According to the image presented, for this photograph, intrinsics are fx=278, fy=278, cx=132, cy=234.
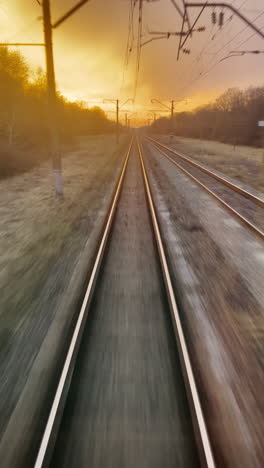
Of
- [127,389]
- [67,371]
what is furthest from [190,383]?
[67,371]

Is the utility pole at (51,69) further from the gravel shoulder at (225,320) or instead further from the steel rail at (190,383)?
the steel rail at (190,383)

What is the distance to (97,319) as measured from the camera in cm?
493

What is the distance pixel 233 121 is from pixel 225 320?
65.1m

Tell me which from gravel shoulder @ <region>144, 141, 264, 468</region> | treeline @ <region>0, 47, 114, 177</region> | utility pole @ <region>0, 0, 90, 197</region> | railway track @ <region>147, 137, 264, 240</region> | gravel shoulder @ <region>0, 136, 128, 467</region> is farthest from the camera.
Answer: treeline @ <region>0, 47, 114, 177</region>

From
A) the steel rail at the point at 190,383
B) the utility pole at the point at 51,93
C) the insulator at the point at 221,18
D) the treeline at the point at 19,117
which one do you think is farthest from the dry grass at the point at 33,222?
the insulator at the point at 221,18

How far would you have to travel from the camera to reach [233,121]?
6091 cm

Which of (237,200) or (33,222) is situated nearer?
(33,222)

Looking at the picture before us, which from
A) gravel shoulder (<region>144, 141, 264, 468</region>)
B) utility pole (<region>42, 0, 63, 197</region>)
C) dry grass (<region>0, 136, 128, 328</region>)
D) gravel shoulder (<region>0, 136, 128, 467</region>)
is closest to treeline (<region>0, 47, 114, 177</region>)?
dry grass (<region>0, 136, 128, 328</region>)

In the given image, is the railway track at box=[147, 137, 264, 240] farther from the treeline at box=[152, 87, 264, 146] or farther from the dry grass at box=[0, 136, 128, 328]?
the treeline at box=[152, 87, 264, 146]

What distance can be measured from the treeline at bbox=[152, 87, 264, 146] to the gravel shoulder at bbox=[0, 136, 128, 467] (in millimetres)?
42407

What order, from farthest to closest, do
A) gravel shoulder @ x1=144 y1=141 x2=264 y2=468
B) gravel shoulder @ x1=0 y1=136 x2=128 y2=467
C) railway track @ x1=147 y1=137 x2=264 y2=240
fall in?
railway track @ x1=147 y1=137 x2=264 y2=240
gravel shoulder @ x1=0 y1=136 x2=128 y2=467
gravel shoulder @ x1=144 y1=141 x2=264 y2=468

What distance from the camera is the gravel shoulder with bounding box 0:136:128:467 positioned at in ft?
10.8

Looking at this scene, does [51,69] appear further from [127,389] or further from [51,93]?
[127,389]

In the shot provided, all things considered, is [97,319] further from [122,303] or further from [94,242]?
[94,242]
